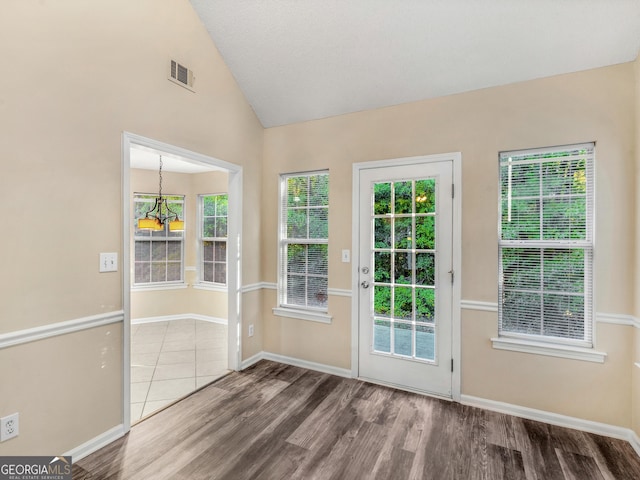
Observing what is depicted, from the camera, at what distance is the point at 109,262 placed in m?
2.06

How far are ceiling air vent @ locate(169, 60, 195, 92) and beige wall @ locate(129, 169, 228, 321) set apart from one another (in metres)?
2.44

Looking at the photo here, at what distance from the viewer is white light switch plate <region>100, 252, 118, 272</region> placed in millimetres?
2023

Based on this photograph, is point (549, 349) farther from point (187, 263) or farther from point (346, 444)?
point (187, 263)

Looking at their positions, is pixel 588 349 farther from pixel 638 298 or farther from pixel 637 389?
pixel 638 298

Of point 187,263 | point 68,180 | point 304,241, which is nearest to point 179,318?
point 187,263

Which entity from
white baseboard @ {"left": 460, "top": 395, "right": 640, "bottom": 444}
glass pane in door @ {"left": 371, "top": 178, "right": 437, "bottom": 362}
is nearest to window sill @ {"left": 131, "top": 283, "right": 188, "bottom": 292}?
glass pane in door @ {"left": 371, "top": 178, "right": 437, "bottom": 362}

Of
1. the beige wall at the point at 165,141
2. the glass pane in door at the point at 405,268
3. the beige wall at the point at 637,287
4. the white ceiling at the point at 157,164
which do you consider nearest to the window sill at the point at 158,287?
the white ceiling at the point at 157,164

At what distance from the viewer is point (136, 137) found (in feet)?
7.23

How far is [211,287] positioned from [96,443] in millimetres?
3180

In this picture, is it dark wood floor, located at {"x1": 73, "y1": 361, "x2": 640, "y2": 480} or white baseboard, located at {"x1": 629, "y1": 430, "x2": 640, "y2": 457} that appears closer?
dark wood floor, located at {"x1": 73, "y1": 361, "x2": 640, "y2": 480}

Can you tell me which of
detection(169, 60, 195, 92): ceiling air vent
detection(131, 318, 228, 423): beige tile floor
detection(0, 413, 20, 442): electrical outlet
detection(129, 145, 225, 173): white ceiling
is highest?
detection(169, 60, 195, 92): ceiling air vent

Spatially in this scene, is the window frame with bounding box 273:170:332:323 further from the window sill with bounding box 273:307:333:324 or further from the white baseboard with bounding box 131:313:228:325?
the white baseboard with bounding box 131:313:228:325

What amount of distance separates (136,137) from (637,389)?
391 centimetres

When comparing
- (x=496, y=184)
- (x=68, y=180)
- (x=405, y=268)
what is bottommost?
(x=405, y=268)
